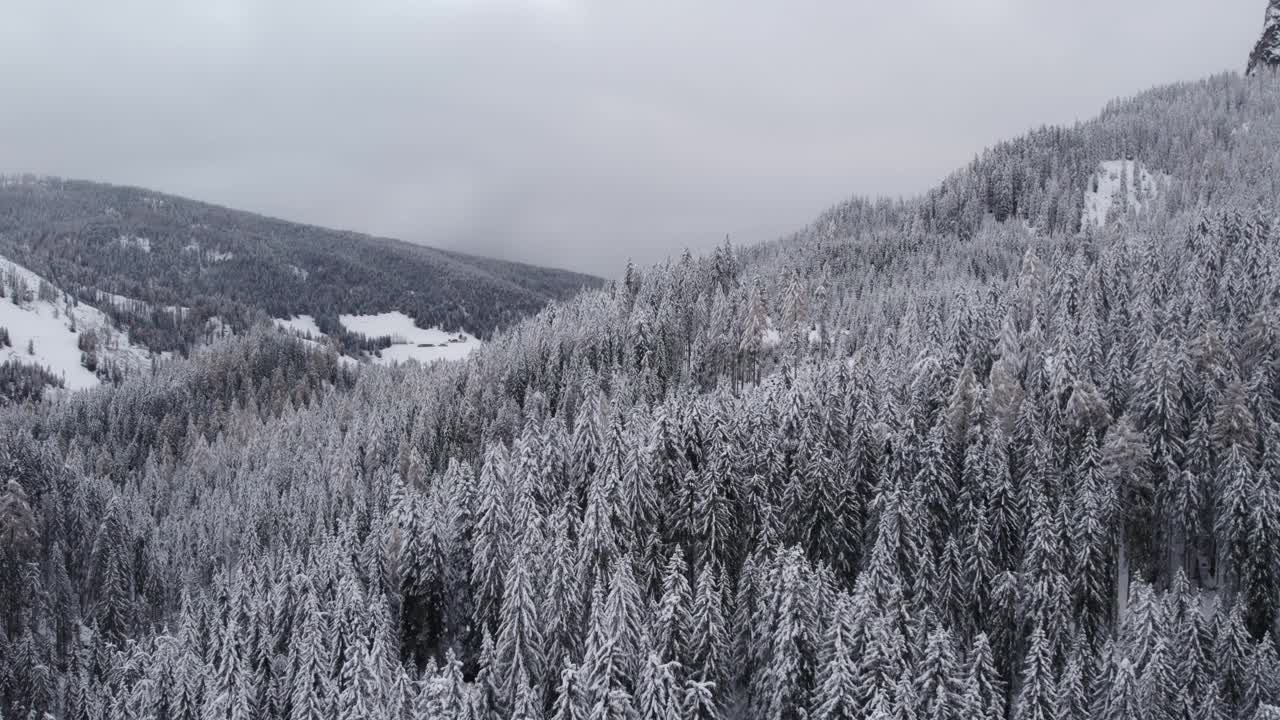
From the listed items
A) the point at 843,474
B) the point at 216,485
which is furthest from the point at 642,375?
the point at 216,485

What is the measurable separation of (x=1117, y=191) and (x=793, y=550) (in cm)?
16577

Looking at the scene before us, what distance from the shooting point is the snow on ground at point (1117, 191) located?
160500 mm

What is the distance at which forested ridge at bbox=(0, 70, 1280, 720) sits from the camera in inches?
1553

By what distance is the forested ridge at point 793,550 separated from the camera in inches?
1553

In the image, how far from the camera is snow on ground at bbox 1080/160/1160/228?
527 feet

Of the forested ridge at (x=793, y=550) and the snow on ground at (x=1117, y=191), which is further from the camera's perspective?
the snow on ground at (x=1117, y=191)

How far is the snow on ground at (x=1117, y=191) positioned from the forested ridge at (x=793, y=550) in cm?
8358

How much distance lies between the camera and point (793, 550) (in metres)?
41.5

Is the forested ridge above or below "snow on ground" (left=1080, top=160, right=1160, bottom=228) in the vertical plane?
below

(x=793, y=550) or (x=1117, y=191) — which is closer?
(x=793, y=550)

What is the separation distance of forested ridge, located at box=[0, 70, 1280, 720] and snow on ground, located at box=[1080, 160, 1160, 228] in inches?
3291

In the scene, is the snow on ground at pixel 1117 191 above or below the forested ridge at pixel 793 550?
above

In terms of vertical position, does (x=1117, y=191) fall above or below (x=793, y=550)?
above

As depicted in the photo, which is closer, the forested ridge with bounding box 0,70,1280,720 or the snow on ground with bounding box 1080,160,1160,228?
the forested ridge with bounding box 0,70,1280,720
